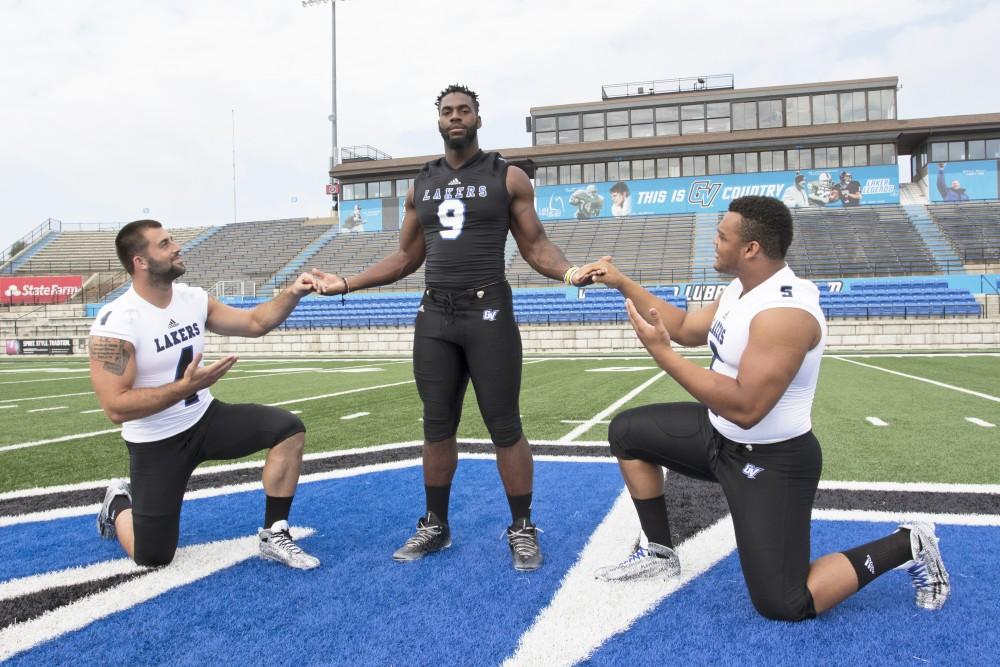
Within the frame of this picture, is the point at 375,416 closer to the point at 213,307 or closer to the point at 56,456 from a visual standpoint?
the point at 56,456

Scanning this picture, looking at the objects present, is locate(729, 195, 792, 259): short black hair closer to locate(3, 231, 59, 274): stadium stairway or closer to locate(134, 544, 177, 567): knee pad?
locate(134, 544, 177, 567): knee pad

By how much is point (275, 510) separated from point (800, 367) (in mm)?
2447

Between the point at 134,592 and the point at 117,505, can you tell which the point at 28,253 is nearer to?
the point at 117,505

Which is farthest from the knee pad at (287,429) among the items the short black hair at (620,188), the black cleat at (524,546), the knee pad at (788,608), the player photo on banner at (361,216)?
the player photo on banner at (361,216)

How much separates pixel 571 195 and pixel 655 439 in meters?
34.2

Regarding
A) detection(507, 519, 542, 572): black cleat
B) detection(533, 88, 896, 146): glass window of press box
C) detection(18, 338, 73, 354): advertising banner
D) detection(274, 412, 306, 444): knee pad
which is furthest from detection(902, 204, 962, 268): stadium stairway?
detection(18, 338, 73, 354): advertising banner

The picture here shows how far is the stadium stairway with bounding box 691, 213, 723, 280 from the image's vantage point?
2968cm

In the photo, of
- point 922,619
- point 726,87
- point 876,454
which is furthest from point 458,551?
point 726,87

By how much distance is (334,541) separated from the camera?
11.7 feet

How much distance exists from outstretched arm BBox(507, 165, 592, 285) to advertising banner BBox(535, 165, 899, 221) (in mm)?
31099

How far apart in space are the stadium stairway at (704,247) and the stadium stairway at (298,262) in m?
19.8

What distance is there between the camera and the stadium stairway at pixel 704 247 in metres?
29.7

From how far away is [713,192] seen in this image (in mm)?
34625

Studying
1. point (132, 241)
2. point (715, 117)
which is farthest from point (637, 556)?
point (715, 117)
